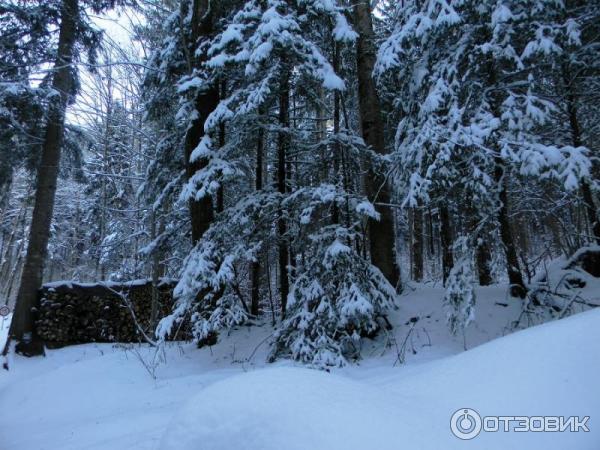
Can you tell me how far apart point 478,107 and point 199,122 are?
5.29 m

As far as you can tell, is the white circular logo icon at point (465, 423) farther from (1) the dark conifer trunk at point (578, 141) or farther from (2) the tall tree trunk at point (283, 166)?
(1) the dark conifer trunk at point (578, 141)

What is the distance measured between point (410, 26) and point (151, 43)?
943cm

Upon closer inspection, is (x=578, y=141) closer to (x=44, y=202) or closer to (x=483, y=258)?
(x=483, y=258)

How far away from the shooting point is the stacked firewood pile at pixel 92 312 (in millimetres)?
9734

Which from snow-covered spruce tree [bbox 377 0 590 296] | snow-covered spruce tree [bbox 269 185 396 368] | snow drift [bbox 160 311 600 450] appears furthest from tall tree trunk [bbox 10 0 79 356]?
snow drift [bbox 160 311 600 450]

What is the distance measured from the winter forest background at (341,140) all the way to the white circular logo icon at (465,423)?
2.91 meters

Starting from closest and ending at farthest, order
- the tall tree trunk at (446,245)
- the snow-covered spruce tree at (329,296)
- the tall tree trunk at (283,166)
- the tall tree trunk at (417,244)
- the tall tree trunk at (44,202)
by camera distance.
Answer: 1. the snow-covered spruce tree at (329,296)
2. the tall tree trunk at (283,166)
3. the tall tree trunk at (44,202)
4. the tall tree trunk at (446,245)
5. the tall tree trunk at (417,244)

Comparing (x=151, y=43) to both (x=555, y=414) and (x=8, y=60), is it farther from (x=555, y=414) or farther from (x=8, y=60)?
(x=555, y=414)

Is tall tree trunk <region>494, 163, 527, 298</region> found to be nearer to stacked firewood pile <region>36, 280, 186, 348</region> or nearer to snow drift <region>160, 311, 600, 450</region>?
snow drift <region>160, 311, 600, 450</region>

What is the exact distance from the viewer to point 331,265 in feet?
17.7

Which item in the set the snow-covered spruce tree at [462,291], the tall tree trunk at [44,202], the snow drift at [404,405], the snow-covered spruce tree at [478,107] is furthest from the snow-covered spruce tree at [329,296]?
the tall tree trunk at [44,202]

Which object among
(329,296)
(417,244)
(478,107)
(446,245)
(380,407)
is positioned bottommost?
(380,407)

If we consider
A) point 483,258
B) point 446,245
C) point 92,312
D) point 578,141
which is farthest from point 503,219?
point 92,312

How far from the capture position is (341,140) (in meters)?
6.42
